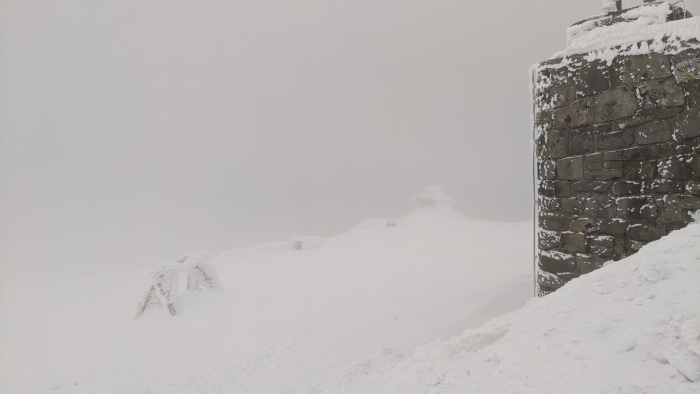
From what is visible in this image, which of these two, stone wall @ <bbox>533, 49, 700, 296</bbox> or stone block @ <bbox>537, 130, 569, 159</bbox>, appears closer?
stone wall @ <bbox>533, 49, 700, 296</bbox>

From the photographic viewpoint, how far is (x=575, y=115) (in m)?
3.94

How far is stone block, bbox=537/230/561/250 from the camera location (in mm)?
4062

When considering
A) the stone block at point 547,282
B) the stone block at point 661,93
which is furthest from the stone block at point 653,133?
the stone block at point 547,282

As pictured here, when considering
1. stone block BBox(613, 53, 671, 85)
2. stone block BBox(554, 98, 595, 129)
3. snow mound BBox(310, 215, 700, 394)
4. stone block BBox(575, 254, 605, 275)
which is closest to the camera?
snow mound BBox(310, 215, 700, 394)

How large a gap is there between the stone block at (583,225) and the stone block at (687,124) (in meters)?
1.14

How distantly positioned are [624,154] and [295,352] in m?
5.82

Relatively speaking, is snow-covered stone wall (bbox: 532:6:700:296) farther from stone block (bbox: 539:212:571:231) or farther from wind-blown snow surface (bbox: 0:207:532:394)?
wind-blown snow surface (bbox: 0:207:532:394)

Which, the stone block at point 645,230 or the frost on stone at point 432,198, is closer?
the stone block at point 645,230

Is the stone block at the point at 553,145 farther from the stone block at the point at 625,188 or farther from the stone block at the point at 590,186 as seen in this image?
the stone block at the point at 625,188

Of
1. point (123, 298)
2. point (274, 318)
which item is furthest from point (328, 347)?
point (123, 298)

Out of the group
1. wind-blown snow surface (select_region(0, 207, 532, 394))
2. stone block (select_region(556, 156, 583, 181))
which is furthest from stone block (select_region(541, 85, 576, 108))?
wind-blown snow surface (select_region(0, 207, 532, 394))

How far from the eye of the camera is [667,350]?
1.63m

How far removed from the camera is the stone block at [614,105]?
357 centimetres

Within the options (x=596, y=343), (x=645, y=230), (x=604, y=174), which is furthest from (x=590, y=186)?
(x=596, y=343)
